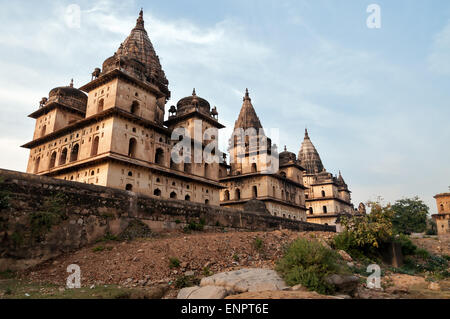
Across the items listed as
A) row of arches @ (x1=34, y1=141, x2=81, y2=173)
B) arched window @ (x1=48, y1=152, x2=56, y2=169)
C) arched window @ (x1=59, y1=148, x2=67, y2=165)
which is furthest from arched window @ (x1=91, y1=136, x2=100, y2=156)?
arched window @ (x1=48, y1=152, x2=56, y2=169)

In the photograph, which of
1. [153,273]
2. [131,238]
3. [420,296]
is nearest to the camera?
[420,296]

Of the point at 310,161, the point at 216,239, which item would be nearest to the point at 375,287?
the point at 216,239

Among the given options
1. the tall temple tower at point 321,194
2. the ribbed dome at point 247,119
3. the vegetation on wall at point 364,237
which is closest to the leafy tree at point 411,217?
the tall temple tower at point 321,194

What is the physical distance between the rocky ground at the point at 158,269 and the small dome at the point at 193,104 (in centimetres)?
1985

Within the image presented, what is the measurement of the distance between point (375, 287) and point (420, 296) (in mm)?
1265

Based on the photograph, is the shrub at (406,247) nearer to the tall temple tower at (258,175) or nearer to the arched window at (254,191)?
the tall temple tower at (258,175)

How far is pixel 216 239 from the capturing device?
1185cm

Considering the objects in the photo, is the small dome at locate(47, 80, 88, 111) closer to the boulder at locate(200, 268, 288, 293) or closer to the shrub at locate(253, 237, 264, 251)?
the shrub at locate(253, 237, 264, 251)

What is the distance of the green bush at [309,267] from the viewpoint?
24.0ft

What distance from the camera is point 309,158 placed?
5681cm

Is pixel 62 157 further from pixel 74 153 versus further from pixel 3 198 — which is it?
pixel 3 198

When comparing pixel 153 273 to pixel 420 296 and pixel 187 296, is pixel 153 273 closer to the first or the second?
pixel 187 296

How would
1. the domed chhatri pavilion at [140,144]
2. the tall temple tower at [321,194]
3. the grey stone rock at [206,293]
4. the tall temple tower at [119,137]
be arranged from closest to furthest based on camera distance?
the grey stone rock at [206,293]
the tall temple tower at [119,137]
the domed chhatri pavilion at [140,144]
the tall temple tower at [321,194]

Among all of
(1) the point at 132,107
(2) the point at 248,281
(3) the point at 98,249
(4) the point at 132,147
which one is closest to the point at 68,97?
(1) the point at 132,107
